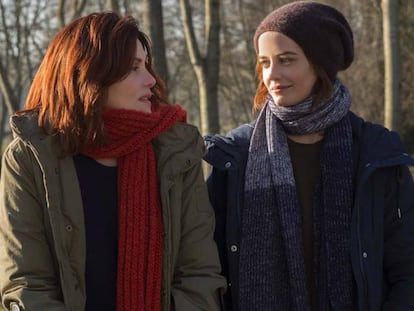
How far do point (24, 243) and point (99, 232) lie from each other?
250 mm

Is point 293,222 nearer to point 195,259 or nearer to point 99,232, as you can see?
point 195,259

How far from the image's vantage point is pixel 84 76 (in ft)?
8.00

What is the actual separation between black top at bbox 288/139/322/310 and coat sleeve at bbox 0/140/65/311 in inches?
36.0

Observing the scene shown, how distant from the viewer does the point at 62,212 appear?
238 centimetres

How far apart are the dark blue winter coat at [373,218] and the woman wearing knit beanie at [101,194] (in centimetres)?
17

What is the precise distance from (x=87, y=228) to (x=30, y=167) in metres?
0.27

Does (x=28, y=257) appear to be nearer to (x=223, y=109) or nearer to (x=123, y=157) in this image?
(x=123, y=157)

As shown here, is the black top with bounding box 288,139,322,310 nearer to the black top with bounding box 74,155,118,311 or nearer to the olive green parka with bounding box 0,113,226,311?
the olive green parka with bounding box 0,113,226,311

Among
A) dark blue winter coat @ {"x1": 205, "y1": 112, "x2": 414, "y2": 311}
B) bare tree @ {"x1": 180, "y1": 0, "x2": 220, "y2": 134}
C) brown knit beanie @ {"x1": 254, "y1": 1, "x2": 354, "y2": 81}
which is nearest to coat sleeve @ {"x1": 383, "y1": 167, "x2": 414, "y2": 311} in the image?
dark blue winter coat @ {"x1": 205, "y1": 112, "x2": 414, "y2": 311}

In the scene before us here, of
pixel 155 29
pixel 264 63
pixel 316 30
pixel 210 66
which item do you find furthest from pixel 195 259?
pixel 210 66

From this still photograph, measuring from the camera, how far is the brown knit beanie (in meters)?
2.66

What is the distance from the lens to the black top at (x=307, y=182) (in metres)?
2.70

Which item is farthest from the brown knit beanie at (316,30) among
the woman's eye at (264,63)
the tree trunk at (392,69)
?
the tree trunk at (392,69)

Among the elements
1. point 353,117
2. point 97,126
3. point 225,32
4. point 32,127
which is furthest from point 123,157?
point 225,32
